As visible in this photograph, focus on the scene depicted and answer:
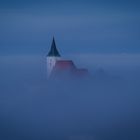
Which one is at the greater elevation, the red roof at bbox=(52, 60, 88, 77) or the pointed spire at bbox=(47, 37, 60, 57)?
the pointed spire at bbox=(47, 37, 60, 57)

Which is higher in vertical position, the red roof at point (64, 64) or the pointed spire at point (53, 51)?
the pointed spire at point (53, 51)

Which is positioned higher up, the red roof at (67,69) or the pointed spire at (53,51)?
the pointed spire at (53,51)

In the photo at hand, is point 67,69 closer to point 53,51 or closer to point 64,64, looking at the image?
point 64,64

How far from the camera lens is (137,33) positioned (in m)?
2.22

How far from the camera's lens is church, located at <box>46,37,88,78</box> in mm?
2141

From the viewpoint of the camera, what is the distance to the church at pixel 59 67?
2.14m

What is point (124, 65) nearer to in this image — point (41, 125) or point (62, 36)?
point (62, 36)

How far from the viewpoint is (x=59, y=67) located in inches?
84.0

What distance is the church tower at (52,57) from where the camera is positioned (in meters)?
2.16

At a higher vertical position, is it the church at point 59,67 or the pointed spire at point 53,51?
the pointed spire at point 53,51

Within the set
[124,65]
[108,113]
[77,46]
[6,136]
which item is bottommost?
[6,136]

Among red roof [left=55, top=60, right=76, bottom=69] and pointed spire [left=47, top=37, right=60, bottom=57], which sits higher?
pointed spire [left=47, top=37, right=60, bottom=57]

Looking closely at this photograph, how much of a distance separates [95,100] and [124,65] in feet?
1.19

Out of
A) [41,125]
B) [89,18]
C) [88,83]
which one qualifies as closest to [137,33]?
[89,18]
